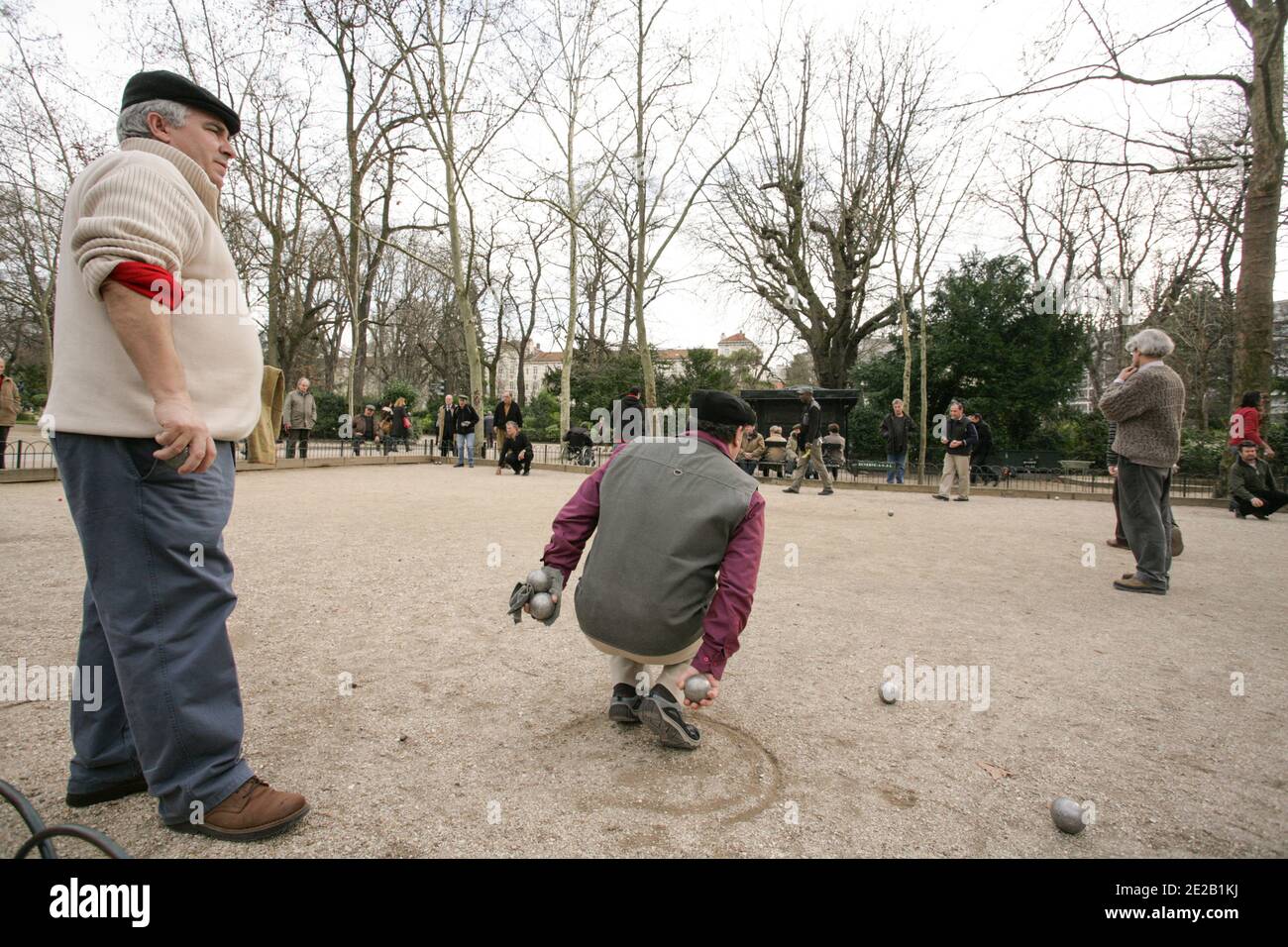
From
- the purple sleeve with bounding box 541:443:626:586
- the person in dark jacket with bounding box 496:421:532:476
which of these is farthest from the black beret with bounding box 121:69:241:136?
the person in dark jacket with bounding box 496:421:532:476

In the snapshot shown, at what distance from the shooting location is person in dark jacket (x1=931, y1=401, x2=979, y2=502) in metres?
13.9

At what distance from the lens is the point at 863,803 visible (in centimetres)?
266

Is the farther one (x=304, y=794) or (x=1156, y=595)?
(x=1156, y=595)

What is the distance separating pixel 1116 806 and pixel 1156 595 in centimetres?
434

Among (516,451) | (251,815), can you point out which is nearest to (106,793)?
(251,815)

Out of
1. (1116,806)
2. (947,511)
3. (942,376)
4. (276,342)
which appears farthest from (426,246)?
(1116,806)

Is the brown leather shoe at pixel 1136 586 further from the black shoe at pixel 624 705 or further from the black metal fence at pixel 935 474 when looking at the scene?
the black metal fence at pixel 935 474

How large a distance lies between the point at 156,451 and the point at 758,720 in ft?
8.59

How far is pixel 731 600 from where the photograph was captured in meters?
2.78

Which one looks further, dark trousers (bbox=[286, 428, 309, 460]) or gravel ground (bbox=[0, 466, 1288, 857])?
dark trousers (bbox=[286, 428, 309, 460])

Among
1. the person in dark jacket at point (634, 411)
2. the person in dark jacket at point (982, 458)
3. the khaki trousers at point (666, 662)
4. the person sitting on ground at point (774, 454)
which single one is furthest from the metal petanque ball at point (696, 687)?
the person in dark jacket at point (982, 458)

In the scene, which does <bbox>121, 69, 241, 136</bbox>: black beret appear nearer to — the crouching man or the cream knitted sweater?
the cream knitted sweater

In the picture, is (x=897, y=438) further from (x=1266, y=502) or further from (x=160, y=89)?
(x=160, y=89)
